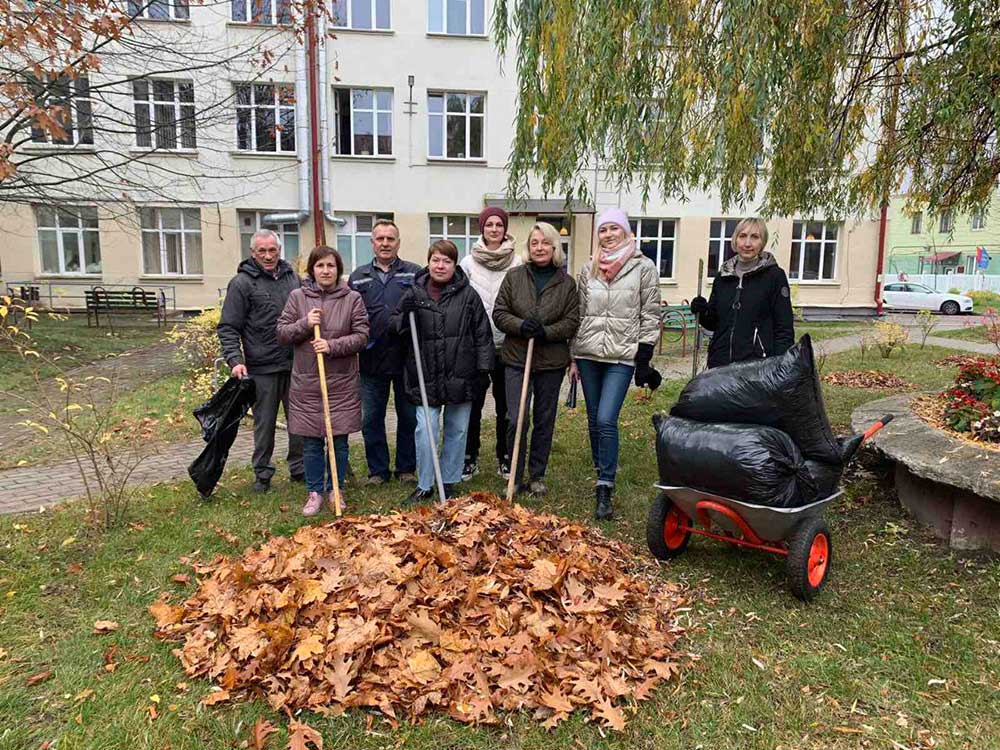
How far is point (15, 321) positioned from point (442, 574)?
51.4ft

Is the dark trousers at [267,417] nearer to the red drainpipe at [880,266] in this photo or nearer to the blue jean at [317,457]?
the blue jean at [317,457]

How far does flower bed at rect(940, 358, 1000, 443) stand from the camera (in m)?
4.16

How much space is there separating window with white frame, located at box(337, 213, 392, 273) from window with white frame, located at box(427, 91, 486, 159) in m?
2.41

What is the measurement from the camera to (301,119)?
18.2 m

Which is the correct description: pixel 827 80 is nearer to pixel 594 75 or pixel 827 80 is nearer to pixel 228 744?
pixel 594 75

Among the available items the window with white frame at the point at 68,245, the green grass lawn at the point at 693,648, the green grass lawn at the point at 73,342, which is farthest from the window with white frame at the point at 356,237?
the green grass lawn at the point at 693,648

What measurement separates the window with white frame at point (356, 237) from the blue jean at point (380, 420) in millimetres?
14492

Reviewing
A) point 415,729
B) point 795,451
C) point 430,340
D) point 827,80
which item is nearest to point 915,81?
point 827,80

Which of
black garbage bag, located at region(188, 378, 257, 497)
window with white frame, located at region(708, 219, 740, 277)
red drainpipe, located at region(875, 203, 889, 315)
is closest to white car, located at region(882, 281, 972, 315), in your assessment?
red drainpipe, located at region(875, 203, 889, 315)

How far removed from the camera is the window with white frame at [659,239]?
2047 centimetres

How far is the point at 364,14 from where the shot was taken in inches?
725

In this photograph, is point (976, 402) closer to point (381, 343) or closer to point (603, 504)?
point (603, 504)

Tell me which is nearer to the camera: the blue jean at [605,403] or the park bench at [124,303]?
the blue jean at [605,403]

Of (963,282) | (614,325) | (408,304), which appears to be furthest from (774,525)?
(963,282)
